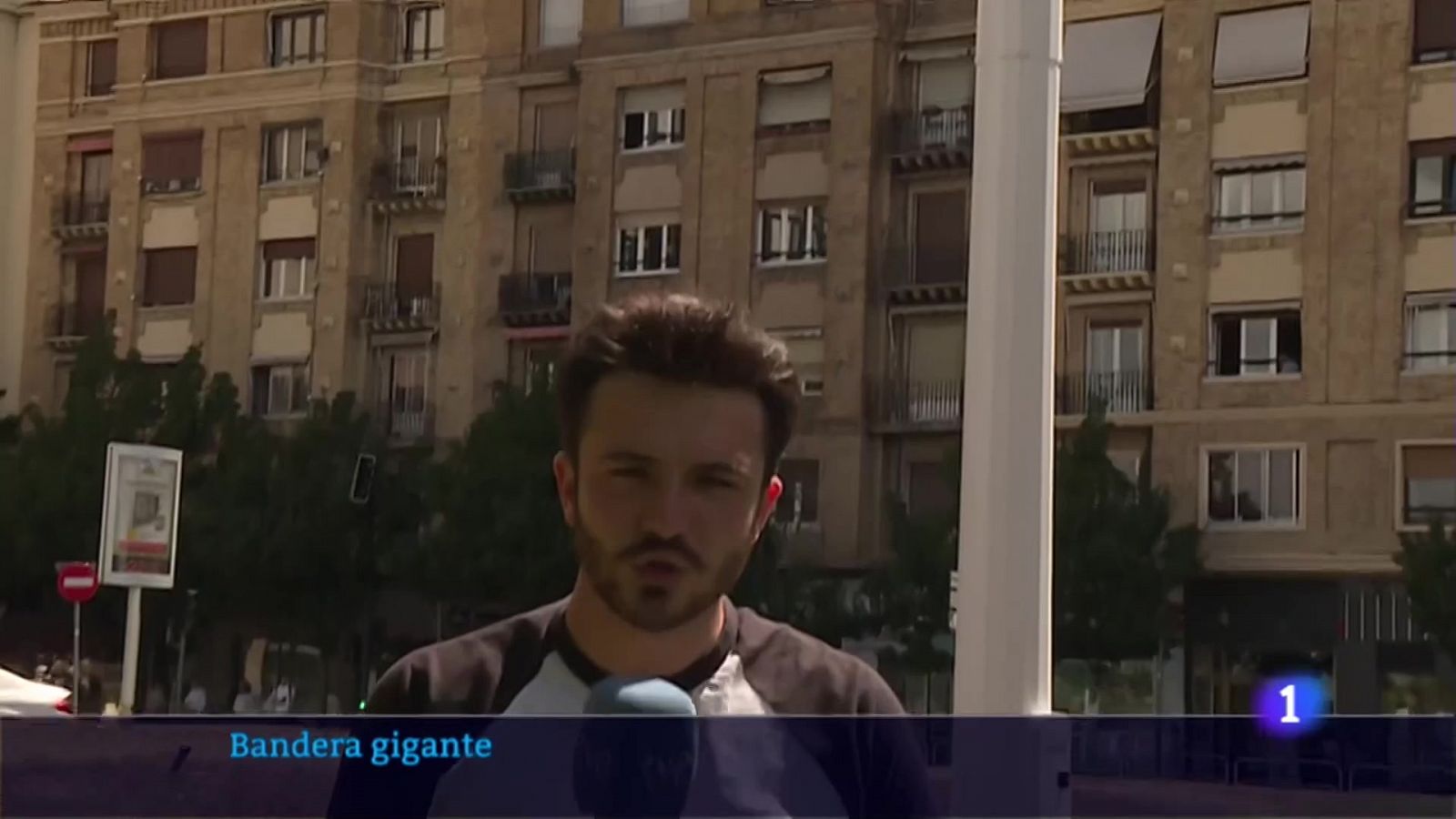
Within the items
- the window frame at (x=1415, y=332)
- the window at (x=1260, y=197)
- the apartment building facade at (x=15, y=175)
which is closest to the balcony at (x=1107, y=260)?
the window at (x=1260, y=197)

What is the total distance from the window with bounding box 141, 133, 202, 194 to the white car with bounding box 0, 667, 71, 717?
703 millimetres

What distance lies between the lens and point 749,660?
2.50 m

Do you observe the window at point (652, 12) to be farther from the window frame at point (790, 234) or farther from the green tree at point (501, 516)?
the green tree at point (501, 516)

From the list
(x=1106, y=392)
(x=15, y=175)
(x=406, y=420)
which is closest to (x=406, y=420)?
(x=406, y=420)

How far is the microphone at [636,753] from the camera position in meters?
2.47

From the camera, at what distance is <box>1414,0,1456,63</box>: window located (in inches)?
99.3

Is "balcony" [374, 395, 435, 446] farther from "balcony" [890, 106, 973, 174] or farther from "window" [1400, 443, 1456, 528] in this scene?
"window" [1400, 443, 1456, 528]

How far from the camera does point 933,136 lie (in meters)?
2.65

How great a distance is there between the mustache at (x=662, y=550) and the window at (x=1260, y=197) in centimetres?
81

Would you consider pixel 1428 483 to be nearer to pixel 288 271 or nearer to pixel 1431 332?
pixel 1431 332

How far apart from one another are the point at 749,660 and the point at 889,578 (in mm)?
210

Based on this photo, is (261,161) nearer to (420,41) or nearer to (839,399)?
(420,41)

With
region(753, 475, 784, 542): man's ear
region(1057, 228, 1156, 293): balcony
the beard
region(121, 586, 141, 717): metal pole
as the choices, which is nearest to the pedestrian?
region(121, 586, 141, 717): metal pole

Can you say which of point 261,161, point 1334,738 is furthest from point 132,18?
point 1334,738
